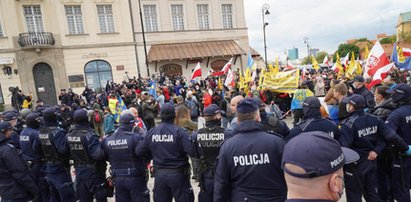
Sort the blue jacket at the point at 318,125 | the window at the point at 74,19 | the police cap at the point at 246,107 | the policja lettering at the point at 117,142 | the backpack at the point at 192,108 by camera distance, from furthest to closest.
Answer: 1. the window at the point at 74,19
2. the backpack at the point at 192,108
3. the policja lettering at the point at 117,142
4. the blue jacket at the point at 318,125
5. the police cap at the point at 246,107

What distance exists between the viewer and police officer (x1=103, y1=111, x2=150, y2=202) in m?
4.20

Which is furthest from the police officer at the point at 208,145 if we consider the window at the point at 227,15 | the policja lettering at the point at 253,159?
the window at the point at 227,15

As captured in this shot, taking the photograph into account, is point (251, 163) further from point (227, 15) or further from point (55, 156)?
point (227, 15)

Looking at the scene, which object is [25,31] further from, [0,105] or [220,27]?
[220,27]

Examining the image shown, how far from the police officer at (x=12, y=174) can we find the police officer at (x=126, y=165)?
4.44 feet

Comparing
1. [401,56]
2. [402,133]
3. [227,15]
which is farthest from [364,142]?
[227,15]

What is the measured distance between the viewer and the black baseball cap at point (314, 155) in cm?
140

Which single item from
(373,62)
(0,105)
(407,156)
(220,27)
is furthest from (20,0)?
(407,156)

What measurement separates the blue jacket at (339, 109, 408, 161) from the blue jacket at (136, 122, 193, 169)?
2179 mm

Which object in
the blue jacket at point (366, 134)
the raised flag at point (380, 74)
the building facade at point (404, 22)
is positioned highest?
the building facade at point (404, 22)

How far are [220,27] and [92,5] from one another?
11.5m

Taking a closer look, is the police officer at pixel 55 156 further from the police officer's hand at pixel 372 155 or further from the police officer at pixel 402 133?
the police officer at pixel 402 133

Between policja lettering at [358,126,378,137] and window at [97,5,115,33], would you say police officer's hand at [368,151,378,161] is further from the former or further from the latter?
window at [97,5,115,33]

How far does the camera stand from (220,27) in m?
27.6
